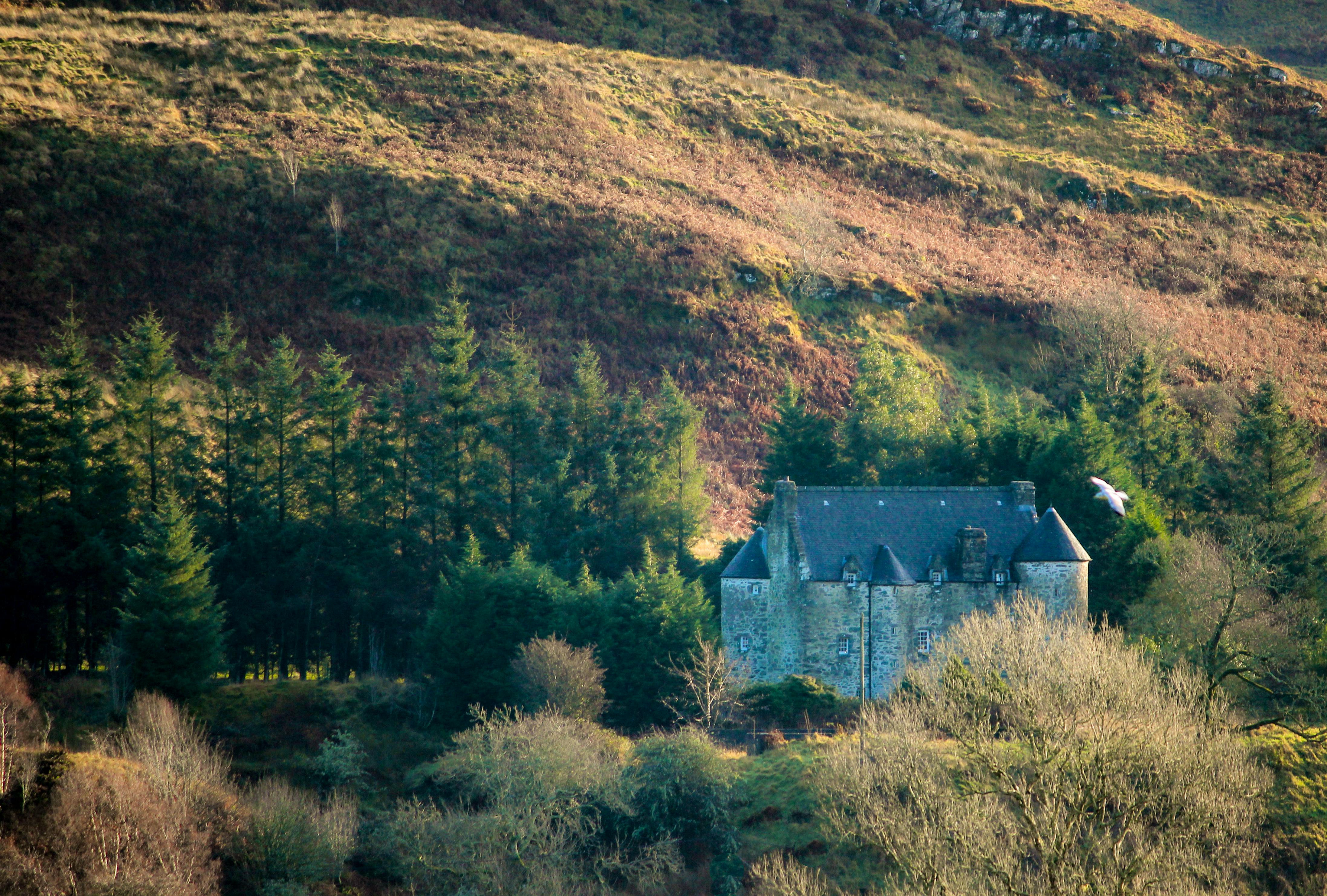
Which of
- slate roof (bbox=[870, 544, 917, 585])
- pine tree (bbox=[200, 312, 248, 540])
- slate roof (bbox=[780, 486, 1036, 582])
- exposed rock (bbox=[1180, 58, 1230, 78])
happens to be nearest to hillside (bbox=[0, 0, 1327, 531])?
exposed rock (bbox=[1180, 58, 1230, 78])

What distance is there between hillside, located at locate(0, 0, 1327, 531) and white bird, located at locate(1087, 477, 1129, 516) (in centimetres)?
2243

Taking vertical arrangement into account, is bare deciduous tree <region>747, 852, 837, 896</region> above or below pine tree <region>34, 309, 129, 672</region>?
below

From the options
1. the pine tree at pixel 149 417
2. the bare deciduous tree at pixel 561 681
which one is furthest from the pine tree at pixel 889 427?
the pine tree at pixel 149 417

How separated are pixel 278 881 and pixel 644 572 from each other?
1749 centimetres

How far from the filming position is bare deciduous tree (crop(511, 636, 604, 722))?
38.5 metres

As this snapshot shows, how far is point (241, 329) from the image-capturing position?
69.9m

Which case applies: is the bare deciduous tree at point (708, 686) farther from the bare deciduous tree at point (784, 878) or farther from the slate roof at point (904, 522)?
the bare deciduous tree at point (784, 878)

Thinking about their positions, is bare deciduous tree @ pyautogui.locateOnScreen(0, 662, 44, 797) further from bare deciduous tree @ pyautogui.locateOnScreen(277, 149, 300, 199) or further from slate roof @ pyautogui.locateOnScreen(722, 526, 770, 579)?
bare deciduous tree @ pyautogui.locateOnScreen(277, 149, 300, 199)

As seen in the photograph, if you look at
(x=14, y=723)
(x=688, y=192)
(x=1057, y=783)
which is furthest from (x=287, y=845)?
(x=688, y=192)

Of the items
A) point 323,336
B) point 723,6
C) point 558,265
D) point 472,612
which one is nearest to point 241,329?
point 323,336

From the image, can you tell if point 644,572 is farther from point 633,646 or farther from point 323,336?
point 323,336

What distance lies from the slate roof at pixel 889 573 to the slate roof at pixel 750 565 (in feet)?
13.2

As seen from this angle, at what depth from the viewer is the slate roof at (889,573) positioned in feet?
135

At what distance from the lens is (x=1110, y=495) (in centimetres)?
4319
